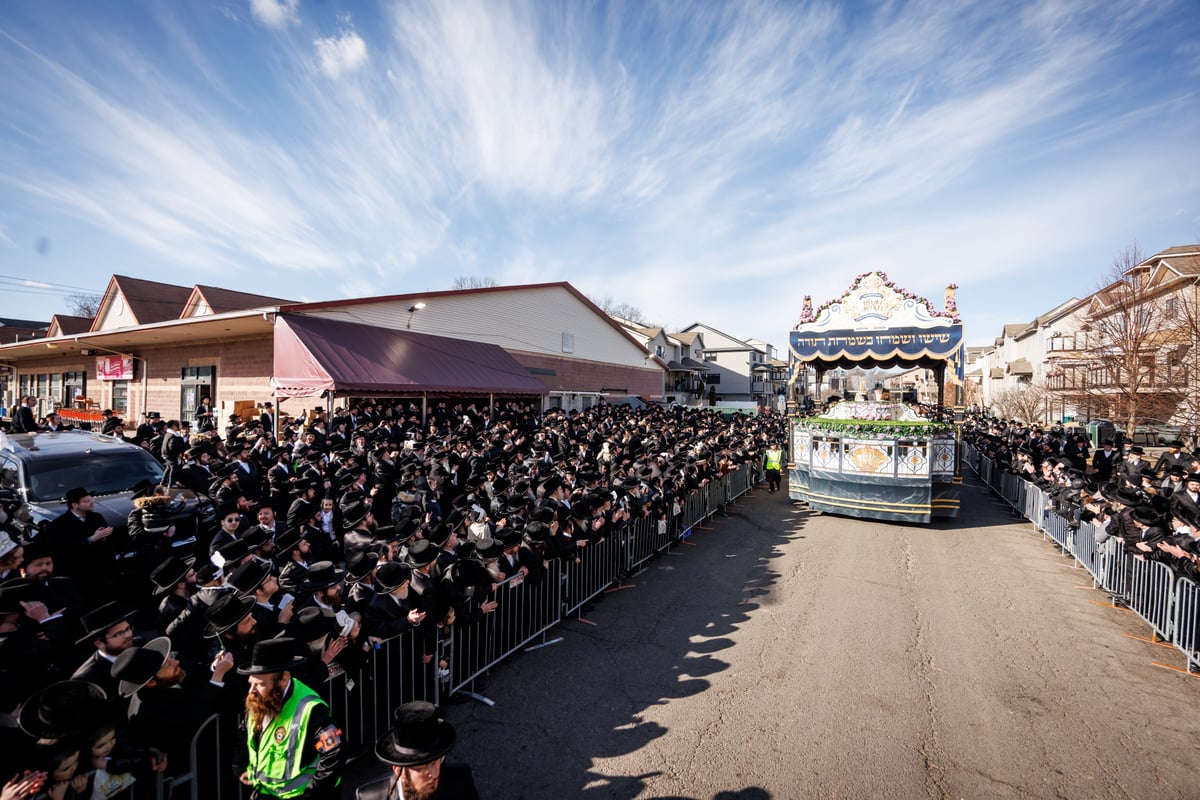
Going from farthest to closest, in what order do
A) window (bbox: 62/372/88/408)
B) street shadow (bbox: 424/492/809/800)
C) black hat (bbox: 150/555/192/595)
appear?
window (bbox: 62/372/88/408) → black hat (bbox: 150/555/192/595) → street shadow (bbox: 424/492/809/800)

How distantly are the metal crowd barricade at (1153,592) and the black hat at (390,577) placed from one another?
8715 mm

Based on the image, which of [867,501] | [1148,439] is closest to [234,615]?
[867,501]

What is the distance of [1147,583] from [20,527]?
1447 centimetres

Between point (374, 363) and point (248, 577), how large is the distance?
45.4ft

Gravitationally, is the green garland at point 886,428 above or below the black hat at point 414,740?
above

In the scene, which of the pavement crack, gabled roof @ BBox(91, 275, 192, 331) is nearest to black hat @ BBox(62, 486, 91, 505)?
the pavement crack

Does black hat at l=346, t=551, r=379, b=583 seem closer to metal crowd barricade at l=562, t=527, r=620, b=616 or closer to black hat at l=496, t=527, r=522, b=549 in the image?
black hat at l=496, t=527, r=522, b=549

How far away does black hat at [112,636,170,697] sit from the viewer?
9.58ft

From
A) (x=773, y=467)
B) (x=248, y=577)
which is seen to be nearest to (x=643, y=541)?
(x=248, y=577)

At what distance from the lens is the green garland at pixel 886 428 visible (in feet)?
41.2

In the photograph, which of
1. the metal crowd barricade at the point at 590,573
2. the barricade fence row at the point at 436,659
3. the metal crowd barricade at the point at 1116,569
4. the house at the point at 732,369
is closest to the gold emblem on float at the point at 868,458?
the metal crowd barricade at the point at 1116,569

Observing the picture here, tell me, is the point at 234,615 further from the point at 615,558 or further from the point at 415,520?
the point at 615,558

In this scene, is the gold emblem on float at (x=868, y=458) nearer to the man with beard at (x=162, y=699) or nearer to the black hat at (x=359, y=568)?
the black hat at (x=359, y=568)

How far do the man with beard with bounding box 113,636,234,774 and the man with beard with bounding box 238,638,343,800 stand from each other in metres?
0.60
